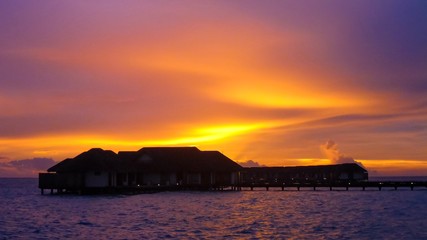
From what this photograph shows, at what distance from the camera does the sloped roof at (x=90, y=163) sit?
260ft

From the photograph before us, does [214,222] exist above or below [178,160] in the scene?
below

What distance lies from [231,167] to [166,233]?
57.6 meters

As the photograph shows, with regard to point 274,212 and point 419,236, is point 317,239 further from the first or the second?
point 274,212

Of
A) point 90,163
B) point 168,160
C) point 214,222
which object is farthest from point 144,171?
point 214,222

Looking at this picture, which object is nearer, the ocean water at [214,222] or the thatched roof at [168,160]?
the ocean water at [214,222]

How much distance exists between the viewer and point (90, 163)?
261 feet

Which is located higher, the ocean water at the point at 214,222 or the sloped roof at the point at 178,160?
the sloped roof at the point at 178,160

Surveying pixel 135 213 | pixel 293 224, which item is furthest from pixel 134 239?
pixel 135 213

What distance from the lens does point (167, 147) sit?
103 metres

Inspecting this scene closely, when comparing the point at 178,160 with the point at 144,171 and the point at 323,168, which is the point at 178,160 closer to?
the point at 144,171

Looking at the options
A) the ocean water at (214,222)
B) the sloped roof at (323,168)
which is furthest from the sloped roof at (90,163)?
the sloped roof at (323,168)

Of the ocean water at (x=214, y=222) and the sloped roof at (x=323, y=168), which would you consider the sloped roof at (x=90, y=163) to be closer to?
the ocean water at (x=214, y=222)

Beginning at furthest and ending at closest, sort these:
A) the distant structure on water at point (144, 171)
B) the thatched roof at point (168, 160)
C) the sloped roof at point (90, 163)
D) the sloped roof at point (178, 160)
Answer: the sloped roof at point (178, 160) < the thatched roof at point (168, 160) < the distant structure on water at point (144, 171) < the sloped roof at point (90, 163)

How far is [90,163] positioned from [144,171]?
1331 centimetres
